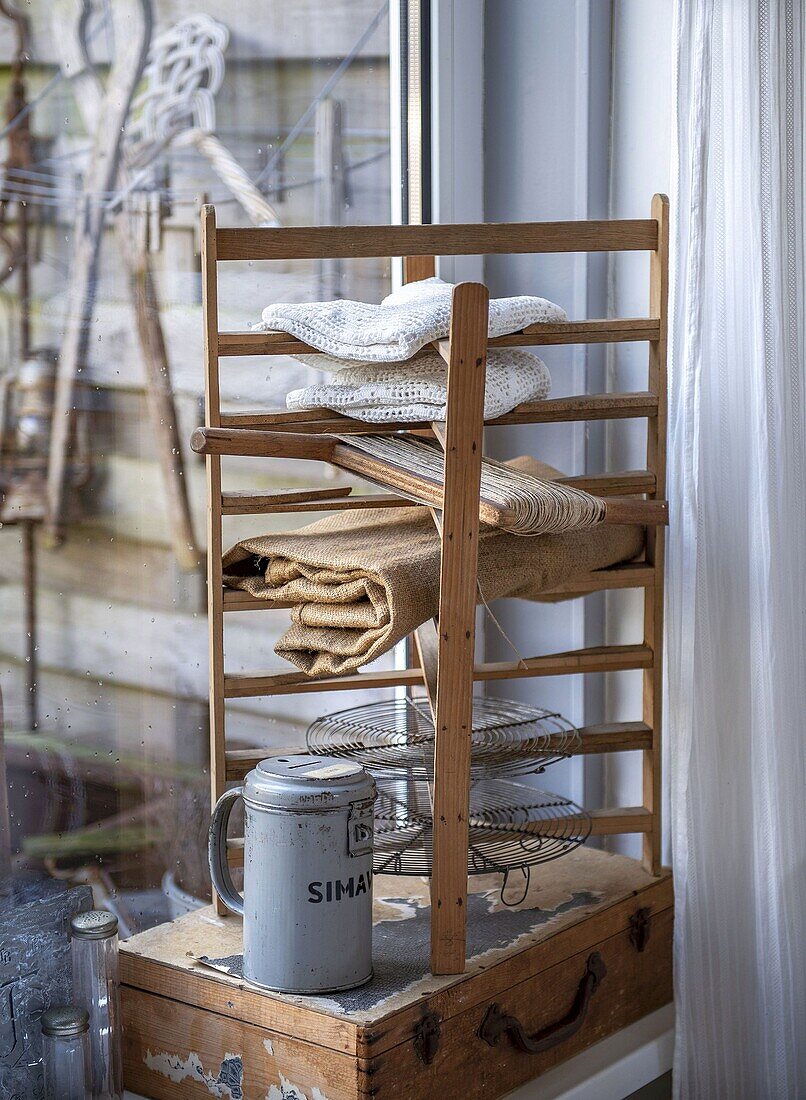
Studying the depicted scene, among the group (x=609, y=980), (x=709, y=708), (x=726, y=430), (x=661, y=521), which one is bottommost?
(x=609, y=980)

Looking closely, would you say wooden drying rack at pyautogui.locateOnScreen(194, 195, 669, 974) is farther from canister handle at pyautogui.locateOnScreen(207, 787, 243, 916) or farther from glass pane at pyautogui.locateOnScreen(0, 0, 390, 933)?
glass pane at pyautogui.locateOnScreen(0, 0, 390, 933)

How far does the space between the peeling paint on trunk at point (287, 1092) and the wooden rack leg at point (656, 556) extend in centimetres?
58

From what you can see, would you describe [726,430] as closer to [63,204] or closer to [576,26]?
[576,26]

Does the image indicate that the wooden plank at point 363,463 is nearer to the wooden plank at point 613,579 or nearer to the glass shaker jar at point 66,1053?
the wooden plank at point 613,579

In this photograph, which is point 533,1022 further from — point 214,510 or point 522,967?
point 214,510

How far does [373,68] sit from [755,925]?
1260mm

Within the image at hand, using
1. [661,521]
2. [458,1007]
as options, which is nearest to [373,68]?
[661,521]

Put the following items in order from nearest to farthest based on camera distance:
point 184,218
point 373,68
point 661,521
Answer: point 661,521, point 184,218, point 373,68

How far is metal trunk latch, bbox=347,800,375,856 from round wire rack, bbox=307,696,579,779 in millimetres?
197

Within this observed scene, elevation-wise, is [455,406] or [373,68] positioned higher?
A: [373,68]

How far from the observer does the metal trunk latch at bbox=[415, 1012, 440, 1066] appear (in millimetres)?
1213

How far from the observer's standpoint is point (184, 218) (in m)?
1.53

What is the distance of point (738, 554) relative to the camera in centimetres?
148

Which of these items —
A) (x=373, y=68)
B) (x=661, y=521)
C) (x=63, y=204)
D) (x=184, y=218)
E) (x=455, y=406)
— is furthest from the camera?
(x=373, y=68)
